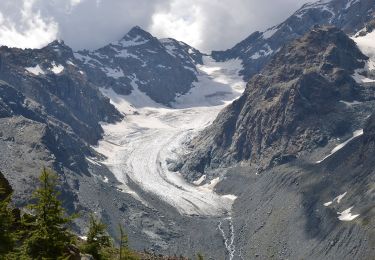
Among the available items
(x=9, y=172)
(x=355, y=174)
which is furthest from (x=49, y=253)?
(x=9, y=172)

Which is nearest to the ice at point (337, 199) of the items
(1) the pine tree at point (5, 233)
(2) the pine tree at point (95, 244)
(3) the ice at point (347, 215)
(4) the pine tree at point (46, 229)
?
(3) the ice at point (347, 215)

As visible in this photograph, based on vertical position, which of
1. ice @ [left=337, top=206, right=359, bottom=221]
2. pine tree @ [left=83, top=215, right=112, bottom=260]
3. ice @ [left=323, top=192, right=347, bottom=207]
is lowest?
pine tree @ [left=83, top=215, right=112, bottom=260]

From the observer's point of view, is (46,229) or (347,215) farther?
(347,215)

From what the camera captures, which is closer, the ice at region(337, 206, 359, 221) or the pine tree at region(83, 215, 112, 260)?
→ the pine tree at region(83, 215, 112, 260)

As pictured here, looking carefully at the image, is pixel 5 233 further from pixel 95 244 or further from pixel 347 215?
pixel 347 215

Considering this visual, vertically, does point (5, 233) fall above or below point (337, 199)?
below

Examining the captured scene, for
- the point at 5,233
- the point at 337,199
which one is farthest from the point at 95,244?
the point at 337,199

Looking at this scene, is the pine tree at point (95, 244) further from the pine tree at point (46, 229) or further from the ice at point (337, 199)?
the ice at point (337, 199)

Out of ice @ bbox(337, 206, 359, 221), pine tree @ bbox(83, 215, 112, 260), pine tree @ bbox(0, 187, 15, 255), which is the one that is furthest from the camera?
ice @ bbox(337, 206, 359, 221)

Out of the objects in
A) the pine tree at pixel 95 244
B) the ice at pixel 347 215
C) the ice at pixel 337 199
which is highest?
the ice at pixel 337 199

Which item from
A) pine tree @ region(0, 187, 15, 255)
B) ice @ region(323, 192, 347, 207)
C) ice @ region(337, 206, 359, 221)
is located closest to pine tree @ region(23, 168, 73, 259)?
pine tree @ region(0, 187, 15, 255)

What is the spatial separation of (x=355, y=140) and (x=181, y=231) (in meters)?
60.9

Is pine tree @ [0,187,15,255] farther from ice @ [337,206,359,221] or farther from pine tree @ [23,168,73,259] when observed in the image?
ice @ [337,206,359,221]

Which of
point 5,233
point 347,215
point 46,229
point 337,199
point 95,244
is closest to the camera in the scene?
point 46,229
